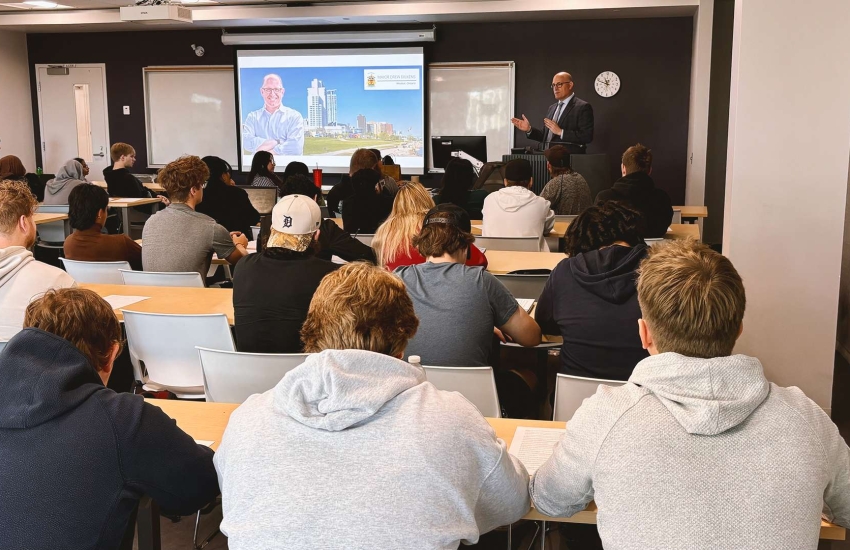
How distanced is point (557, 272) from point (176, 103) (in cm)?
1030

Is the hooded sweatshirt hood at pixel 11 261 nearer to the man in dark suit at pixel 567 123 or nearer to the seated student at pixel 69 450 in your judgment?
the seated student at pixel 69 450

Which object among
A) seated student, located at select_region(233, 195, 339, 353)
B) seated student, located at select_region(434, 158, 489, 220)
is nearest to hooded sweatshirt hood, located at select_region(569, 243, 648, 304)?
seated student, located at select_region(233, 195, 339, 353)

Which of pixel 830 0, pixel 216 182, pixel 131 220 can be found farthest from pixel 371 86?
pixel 830 0

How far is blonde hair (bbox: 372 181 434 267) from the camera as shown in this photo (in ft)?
12.7

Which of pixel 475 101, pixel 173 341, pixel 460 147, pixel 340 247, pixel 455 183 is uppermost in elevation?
pixel 475 101

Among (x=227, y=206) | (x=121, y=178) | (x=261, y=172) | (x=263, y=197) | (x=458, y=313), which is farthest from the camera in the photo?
(x=121, y=178)

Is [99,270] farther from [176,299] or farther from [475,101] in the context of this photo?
[475,101]

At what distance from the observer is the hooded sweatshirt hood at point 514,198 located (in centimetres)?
544

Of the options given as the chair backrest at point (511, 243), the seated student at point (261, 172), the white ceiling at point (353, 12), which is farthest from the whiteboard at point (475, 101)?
the chair backrest at point (511, 243)

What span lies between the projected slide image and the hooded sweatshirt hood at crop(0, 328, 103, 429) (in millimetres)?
9722

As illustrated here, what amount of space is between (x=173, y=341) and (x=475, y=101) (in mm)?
8344

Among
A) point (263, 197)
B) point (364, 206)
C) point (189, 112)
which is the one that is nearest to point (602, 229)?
point (364, 206)

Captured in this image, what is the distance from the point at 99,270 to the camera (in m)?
4.27

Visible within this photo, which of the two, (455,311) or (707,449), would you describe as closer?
(707,449)
